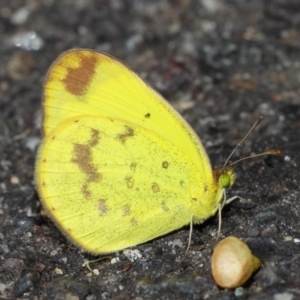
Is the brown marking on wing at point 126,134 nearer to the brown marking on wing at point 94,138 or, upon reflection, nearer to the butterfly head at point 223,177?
the brown marking on wing at point 94,138

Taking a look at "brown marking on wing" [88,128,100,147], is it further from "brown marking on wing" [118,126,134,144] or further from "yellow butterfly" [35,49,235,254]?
"brown marking on wing" [118,126,134,144]

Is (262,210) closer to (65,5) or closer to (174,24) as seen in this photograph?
(174,24)

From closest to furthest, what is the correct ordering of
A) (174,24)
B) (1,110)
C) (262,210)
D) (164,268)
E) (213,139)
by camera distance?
(164,268), (262,210), (213,139), (1,110), (174,24)

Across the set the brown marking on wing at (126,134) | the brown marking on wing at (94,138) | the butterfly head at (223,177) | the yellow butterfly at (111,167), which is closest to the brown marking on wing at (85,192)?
the yellow butterfly at (111,167)

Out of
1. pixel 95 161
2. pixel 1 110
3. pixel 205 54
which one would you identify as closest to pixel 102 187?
pixel 95 161

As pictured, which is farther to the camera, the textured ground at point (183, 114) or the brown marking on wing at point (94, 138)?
the brown marking on wing at point (94, 138)

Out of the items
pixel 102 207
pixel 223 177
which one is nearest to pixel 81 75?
pixel 102 207

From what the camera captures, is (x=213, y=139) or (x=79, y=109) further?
(x=213, y=139)
